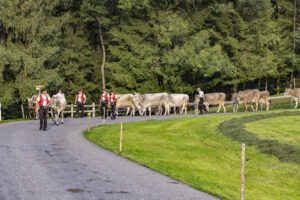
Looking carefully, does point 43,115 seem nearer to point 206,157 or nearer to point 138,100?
point 206,157

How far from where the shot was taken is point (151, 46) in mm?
50750

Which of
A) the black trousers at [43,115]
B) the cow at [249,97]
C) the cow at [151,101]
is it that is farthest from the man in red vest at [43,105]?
the cow at [249,97]

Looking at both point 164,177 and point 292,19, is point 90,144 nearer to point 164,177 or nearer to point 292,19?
point 164,177

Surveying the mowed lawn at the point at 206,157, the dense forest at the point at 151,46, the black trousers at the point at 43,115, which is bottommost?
the mowed lawn at the point at 206,157

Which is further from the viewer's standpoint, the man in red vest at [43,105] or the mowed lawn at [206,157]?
the man in red vest at [43,105]

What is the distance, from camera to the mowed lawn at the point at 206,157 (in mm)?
11625

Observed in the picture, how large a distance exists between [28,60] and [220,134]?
81.6 ft

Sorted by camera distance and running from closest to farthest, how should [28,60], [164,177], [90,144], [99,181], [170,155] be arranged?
[99,181] → [164,177] → [170,155] → [90,144] → [28,60]

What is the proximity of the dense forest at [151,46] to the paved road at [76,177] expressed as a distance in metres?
25.6

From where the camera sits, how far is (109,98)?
3316cm

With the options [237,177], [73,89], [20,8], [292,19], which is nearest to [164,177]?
[237,177]

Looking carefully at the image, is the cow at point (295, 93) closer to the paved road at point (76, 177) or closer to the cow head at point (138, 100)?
the cow head at point (138, 100)

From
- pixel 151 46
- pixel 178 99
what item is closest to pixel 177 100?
pixel 178 99

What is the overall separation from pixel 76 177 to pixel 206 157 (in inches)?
251
